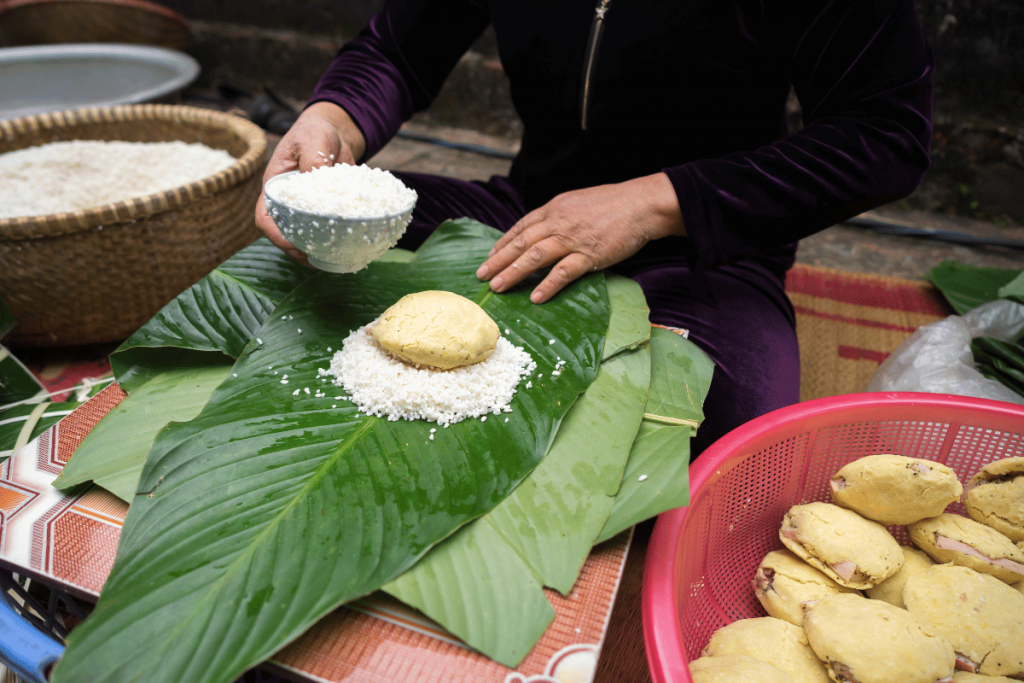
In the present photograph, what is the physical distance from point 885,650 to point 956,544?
306 mm

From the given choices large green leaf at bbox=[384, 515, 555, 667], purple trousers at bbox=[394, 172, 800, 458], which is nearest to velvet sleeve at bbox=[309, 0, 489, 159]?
purple trousers at bbox=[394, 172, 800, 458]

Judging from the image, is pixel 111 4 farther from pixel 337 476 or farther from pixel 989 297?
pixel 989 297

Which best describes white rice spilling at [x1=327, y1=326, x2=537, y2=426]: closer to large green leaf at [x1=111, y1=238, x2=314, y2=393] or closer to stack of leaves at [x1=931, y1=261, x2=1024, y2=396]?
large green leaf at [x1=111, y1=238, x2=314, y2=393]

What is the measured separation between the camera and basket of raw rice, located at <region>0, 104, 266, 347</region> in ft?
5.38

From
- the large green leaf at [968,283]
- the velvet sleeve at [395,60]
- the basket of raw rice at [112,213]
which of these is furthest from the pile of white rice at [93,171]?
the large green leaf at [968,283]

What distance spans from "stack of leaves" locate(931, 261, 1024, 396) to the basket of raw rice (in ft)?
7.25

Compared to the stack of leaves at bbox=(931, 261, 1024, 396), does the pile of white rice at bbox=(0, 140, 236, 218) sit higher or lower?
higher

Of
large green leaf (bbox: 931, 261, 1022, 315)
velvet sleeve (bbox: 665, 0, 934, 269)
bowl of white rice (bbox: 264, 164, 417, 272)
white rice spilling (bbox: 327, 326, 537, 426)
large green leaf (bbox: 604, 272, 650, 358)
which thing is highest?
velvet sleeve (bbox: 665, 0, 934, 269)

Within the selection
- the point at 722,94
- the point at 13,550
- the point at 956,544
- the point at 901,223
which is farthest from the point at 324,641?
the point at 901,223

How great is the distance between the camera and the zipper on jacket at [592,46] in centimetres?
135

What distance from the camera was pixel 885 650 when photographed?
806mm

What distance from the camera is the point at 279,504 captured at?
851mm

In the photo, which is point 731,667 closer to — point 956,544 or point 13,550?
point 956,544

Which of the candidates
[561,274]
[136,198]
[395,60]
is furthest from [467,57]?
[561,274]
